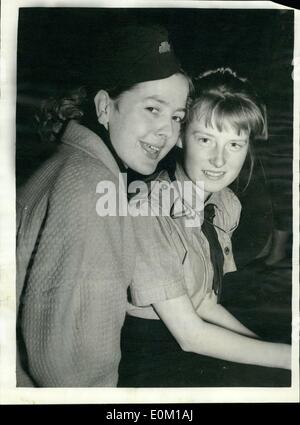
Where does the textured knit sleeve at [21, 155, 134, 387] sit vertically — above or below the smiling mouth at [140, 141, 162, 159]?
below

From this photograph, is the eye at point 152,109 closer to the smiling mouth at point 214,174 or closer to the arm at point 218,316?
the smiling mouth at point 214,174

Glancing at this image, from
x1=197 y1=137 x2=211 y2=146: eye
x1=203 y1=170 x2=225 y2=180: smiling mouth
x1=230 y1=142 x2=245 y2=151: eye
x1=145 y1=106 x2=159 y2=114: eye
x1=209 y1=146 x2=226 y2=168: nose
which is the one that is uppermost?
x1=145 y1=106 x2=159 y2=114: eye

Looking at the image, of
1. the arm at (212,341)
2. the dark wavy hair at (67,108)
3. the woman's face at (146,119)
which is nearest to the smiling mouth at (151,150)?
the woman's face at (146,119)

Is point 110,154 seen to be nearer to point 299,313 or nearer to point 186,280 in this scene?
point 186,280

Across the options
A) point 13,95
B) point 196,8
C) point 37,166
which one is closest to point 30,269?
point 37,166

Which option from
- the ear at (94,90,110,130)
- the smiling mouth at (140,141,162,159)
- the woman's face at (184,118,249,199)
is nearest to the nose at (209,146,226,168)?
the woman's face at (184,118,249,199)

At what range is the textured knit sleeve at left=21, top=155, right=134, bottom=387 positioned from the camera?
0.81m

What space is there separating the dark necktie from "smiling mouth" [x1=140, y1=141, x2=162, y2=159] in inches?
5.4

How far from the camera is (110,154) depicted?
82 cm

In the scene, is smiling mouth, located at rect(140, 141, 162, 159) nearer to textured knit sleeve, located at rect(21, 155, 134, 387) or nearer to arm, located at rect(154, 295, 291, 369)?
textured knit sleeve, located at rect(21, 155, 134, 387)

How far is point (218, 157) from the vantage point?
84 cm

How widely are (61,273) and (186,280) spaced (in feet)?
0.75

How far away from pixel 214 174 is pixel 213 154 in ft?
0.12

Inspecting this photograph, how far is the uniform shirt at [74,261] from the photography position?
0.81m
